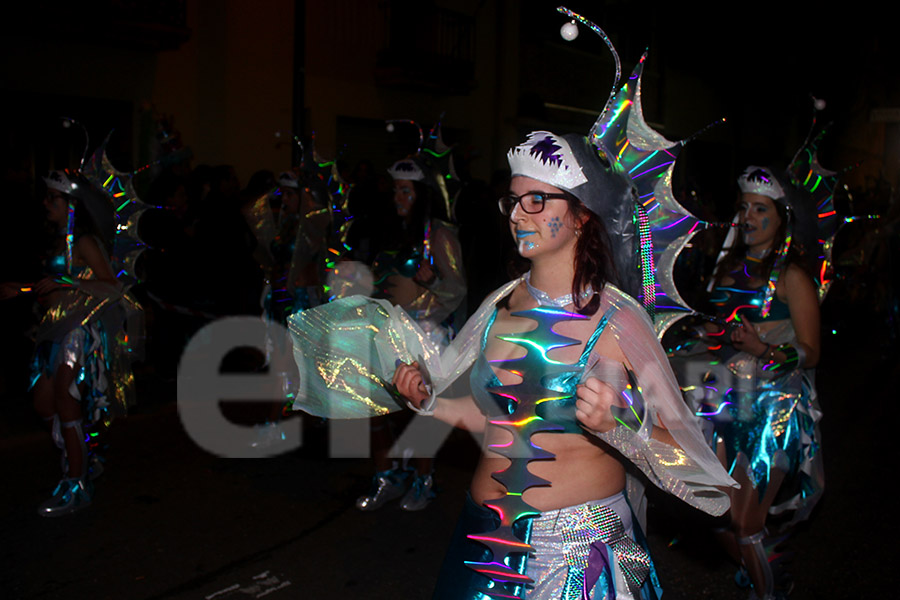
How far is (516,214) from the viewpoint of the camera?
2.42 metres

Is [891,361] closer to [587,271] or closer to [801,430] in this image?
[801,430]

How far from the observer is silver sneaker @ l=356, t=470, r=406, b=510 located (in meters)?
5.17

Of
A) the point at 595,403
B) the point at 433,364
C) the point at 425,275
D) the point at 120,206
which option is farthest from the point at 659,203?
the point at 120,206

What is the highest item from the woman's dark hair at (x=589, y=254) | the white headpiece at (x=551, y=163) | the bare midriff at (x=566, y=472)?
the white headpiece at (x=551, y=163)

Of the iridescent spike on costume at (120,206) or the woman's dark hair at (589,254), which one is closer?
the woman's dark hair at (589,254)

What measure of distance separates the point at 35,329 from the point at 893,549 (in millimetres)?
5104

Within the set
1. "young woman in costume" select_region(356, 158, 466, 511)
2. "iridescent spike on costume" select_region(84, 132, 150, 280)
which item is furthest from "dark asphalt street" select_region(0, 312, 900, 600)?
"iridescent spike on costume" select_region(84, 132, 150, 280)

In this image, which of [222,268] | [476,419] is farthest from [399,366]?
[222,268]

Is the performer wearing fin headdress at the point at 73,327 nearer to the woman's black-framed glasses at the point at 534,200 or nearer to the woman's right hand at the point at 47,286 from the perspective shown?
the woman's right hand at the point at 47,286

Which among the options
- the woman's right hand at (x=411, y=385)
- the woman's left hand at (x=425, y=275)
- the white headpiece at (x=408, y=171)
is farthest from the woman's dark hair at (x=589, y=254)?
the white headpiece at (x=408, y=171)

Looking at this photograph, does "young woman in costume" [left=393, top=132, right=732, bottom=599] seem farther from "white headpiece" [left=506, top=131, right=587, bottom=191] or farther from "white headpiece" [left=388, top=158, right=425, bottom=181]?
"white headpiece" [left=388, top=158, right=425, bottom=181]

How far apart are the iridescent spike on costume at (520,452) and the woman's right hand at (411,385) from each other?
22 cm

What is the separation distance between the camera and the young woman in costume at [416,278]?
5.25 m

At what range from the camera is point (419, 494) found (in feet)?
17.1
